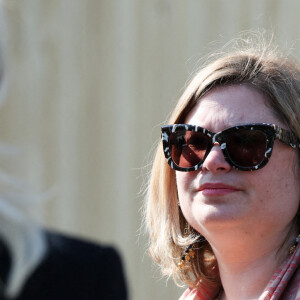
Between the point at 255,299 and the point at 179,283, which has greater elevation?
the point at 255,299

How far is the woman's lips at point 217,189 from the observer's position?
79.7 inches

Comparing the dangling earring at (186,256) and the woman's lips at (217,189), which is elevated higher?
the woman's lips at (217,189)

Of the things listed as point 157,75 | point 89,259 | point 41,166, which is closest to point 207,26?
point 157,75

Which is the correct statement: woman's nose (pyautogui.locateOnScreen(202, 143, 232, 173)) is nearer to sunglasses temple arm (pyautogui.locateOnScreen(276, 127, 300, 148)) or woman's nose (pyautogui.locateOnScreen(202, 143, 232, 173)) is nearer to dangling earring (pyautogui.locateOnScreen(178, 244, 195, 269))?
sunglasses temple arm (pyautogui.locateOnScreen(276, 127, 300, 148))

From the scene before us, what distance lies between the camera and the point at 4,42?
1011mm

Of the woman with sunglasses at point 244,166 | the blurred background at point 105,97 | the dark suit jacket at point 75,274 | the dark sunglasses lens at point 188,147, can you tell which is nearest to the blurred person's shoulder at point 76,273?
the dark suit jacket at point 75,274

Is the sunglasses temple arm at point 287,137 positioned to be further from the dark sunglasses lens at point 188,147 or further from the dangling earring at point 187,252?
the dangling earring at point 187,252

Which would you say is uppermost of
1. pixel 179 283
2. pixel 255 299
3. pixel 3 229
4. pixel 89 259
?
pixel 3 229

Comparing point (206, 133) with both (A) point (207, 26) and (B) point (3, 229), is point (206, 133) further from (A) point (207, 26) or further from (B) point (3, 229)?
(A) point (207, 26)

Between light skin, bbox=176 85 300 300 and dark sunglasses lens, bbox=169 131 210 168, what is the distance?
40 millimetres

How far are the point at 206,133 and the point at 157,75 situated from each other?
2301 millimetres

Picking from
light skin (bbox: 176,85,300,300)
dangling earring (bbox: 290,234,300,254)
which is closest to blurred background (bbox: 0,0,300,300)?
light skin (bbox: 176,85,300,300)

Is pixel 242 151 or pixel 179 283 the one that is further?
pixel 179 283

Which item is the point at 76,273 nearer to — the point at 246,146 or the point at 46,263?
the point at 46,263
